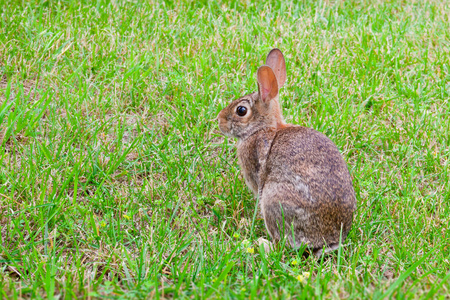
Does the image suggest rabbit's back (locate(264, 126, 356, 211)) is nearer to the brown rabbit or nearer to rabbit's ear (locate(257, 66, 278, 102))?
the brown rabbit

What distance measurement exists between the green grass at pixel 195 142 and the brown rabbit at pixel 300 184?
189 millimetres

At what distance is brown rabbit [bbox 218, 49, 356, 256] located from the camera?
366 centimetres

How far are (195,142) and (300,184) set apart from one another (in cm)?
150

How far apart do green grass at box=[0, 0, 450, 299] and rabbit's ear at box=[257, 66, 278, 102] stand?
2.62ft

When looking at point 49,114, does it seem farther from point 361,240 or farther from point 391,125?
point 391,125

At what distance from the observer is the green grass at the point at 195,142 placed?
3311 mm

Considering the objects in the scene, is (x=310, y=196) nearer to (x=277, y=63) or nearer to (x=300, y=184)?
(x=300, y=184)

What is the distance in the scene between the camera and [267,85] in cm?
435

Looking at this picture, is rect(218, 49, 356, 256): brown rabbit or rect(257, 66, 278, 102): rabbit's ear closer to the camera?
rect(218, 49, 356, 256): brown rabbit

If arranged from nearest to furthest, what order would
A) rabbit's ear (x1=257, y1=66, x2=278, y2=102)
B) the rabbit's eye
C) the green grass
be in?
the green grass, rabbit's ear (x1=257, y1=66, x2=278, y2=102), the rabbit's eye

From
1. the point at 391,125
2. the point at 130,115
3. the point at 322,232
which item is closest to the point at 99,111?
the point at 130,115

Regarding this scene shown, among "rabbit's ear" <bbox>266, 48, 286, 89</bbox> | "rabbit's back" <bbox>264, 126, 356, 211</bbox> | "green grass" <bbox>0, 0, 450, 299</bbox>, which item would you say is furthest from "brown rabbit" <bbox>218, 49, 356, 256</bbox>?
"rabbit's ear" <bbox>266, 48, 286, 89</bbox>

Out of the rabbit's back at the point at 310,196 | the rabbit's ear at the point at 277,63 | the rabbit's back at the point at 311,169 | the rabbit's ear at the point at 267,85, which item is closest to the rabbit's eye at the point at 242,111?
the rabbit's ear at the point at 267,85

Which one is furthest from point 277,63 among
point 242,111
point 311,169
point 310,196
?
point 310,196
